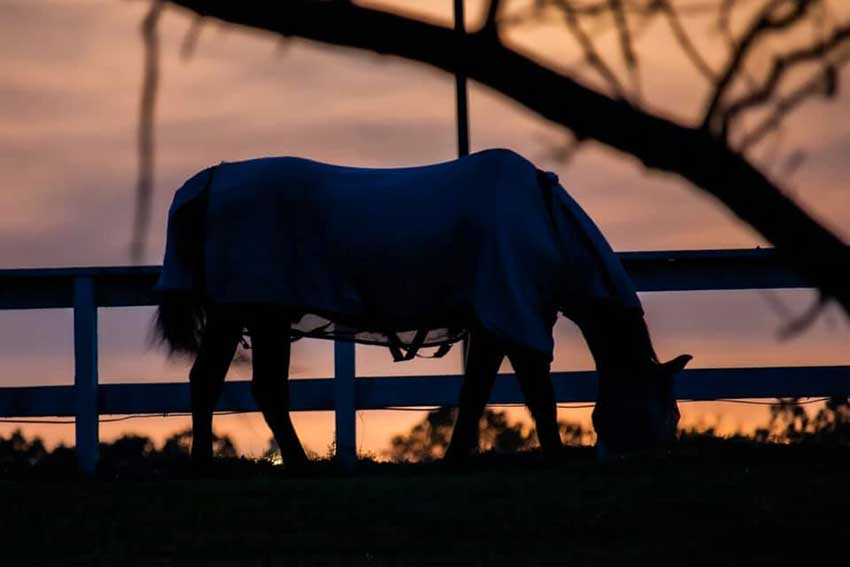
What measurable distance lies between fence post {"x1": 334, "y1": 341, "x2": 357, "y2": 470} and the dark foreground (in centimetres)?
184

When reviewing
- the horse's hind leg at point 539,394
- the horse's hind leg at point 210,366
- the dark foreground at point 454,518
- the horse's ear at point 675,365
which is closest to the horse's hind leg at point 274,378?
the horse's hind leg at point 210,366

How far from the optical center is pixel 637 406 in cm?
848

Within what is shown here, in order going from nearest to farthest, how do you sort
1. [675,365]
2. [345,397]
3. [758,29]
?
[758,29]
[675,365]
[345,397]

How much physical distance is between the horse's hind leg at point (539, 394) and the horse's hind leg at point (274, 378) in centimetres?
131

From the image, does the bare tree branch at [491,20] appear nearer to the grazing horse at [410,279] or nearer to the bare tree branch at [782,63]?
the bare tree branch at [782,63]

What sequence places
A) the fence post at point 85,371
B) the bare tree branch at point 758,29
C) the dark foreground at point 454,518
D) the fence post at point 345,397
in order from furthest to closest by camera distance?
the fence post at point 85,371 < the fence post at point 345,397 < the dark foreground at point 454,518 < the bare tree branch at point 758,29

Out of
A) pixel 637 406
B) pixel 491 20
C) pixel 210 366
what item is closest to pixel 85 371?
pixel 210 366

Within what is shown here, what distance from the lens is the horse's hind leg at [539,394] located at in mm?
8508

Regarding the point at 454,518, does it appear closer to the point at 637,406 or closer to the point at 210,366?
the point at 637,406

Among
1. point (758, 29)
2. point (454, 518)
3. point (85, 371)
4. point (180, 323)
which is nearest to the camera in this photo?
point (758, 29)

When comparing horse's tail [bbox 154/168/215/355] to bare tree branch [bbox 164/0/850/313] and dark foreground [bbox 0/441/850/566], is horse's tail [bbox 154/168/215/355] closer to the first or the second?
dark foreground [bbox 0/441/850/566]

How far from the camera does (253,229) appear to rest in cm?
888

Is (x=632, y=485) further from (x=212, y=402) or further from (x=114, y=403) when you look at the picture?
(x=114, y=403)

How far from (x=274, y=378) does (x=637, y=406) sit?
2030mm
